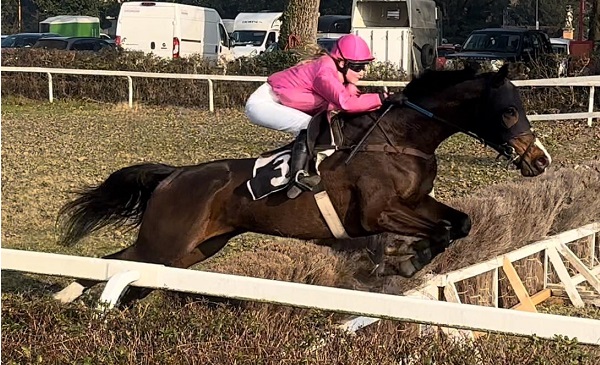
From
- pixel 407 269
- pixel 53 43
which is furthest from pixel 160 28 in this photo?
pixel 407 269

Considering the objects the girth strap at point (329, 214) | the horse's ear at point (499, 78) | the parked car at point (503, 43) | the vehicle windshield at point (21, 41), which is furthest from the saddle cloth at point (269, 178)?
the vehicle windshield at point (21, 41)

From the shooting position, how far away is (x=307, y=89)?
208 inches

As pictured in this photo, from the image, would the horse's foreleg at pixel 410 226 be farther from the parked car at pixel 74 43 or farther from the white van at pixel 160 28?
the parked car at pixel 74 43

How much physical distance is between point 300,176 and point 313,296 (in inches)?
78.1

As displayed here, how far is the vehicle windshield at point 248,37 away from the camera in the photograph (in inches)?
1224

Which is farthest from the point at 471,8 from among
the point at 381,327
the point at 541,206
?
the point at 381,327

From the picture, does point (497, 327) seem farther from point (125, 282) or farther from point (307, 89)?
point (307, 89)

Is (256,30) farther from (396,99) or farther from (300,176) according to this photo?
(300,176)

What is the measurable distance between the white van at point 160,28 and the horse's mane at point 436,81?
64.1ft

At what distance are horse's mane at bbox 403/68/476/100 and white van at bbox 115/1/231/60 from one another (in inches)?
769

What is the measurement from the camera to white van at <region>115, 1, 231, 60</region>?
24.9m

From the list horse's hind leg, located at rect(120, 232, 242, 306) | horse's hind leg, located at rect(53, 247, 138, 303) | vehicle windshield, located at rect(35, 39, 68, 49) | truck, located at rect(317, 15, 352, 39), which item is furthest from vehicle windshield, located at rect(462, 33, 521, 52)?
horse's hind leg, located at rect(53, 247, 138, 303)

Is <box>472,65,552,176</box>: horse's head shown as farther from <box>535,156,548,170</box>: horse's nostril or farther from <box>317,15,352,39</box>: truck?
<box>317,15,352,39</box>: truck

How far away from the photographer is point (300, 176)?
16.5 feet
